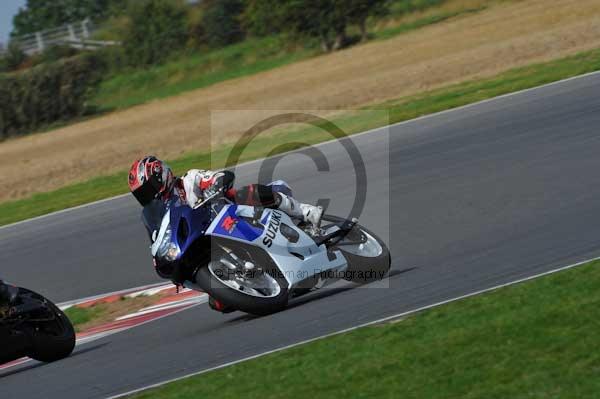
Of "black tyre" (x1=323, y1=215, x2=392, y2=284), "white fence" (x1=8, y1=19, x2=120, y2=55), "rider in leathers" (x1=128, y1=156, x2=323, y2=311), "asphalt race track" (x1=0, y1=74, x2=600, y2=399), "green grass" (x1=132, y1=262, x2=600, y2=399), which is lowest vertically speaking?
"white fence" (x1=8, y1=19, x2=120, y2=55)

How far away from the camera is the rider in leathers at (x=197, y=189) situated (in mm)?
8156

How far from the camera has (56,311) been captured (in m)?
8.23

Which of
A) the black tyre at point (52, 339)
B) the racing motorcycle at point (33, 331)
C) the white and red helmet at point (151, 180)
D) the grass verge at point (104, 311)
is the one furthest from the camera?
the grass verge at point (104, 311)

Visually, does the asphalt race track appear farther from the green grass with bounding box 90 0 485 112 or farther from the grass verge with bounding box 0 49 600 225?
the green grass with bounding box 90 0 485 112

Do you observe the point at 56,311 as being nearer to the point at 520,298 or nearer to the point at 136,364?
the point at 136,364

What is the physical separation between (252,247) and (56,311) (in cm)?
167

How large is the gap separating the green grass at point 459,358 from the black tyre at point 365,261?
141 centimetres

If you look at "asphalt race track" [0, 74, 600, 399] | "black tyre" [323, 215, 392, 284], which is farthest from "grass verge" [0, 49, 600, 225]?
"black tyre" [323, 215, 392, 284]

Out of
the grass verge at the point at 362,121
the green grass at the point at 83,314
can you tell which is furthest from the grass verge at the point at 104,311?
the grass verge at the point at 362,121

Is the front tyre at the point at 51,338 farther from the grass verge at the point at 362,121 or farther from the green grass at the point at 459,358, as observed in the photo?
the grass verge at the point at 362,121

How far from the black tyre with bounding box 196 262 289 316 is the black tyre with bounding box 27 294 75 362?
120cm

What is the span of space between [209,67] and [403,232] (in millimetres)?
28674

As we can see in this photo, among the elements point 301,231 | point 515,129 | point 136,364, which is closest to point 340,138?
point 515,129

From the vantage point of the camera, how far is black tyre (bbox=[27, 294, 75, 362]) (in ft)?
26.2
